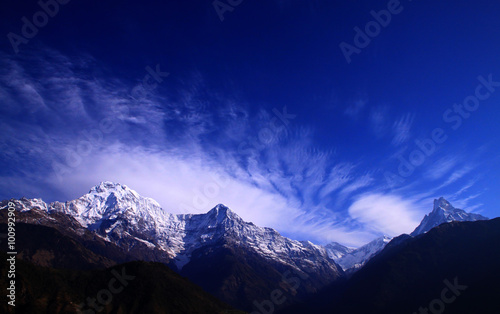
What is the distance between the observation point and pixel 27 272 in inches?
7111

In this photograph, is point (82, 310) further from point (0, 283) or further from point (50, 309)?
point (0, 283)

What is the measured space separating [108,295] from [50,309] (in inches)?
1677

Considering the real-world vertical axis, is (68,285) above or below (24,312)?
above

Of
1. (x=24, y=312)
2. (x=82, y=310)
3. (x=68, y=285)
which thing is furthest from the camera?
(x=68, y=285)

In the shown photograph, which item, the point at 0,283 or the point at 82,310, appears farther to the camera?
the point at 82,310

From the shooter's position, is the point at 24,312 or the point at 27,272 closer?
the point at 24,312

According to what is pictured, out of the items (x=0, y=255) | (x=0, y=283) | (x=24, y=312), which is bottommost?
(x=24, y=312)

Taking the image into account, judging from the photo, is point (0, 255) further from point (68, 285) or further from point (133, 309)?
point (133, 309)

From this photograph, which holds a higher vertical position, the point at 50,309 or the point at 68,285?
the point at 68,285

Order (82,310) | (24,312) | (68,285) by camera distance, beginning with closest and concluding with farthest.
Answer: (24,312), (82,310), (68,285)

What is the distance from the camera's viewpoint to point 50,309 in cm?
16038

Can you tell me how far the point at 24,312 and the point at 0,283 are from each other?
2225cm

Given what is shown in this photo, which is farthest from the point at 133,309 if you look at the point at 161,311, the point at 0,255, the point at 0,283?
the point at 0,255

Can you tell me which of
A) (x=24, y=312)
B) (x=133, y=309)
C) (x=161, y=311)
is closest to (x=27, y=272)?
(x=24, y=312)
